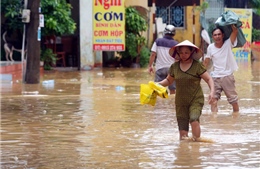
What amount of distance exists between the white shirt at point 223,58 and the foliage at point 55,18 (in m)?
13.0

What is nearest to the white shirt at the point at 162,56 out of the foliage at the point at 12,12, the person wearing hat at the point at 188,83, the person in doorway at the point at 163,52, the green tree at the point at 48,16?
the person in doorway at the point at 163,52

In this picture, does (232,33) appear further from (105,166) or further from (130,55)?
(130,55)

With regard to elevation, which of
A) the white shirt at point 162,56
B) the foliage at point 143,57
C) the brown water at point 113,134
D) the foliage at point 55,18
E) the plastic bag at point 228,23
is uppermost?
the foliage at point 55,18

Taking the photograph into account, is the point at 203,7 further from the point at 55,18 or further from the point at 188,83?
the point at 188,83

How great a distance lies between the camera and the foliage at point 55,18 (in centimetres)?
2433

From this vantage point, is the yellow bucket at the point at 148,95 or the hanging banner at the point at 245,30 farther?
the hanging banner at the point at 245,30

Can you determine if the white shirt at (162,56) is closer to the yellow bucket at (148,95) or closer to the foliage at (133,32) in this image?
the yellow bucket at (148,95)

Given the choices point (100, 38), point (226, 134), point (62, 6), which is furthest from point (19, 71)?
point (226, 134)

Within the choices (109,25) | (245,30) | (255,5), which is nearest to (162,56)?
(109,25)

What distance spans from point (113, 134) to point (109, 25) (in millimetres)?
18161

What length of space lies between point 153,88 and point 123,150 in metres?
0.94

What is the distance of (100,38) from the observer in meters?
27.4

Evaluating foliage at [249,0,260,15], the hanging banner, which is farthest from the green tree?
foliage at [249,0,260,15]

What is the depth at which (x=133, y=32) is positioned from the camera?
2912 centimetres
